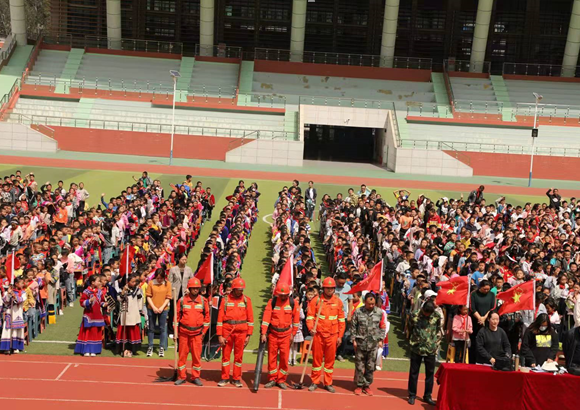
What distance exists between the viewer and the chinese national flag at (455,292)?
1491 centimetres

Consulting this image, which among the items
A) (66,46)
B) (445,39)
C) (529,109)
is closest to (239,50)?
(66,46)

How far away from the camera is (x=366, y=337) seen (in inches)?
542

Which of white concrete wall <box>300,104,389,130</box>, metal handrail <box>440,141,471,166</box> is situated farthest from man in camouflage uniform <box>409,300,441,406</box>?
white concrete wall <box>300,104,389,130</box>

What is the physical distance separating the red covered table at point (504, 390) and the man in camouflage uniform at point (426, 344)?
0.60 metres

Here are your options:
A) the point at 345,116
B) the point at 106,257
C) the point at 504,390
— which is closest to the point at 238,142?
the point at 345,116

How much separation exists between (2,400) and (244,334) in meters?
3.93

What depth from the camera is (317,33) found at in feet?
213

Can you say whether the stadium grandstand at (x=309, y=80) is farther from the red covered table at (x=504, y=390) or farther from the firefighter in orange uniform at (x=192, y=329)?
the red covered table at (x=504, y=390)

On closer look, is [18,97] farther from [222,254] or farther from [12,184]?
[222,254]

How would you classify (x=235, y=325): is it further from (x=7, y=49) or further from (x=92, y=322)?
(x=7, y=49)

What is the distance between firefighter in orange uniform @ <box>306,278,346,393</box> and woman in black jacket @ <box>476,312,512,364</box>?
232cm

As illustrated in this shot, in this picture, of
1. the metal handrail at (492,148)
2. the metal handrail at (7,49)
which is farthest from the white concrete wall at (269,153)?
the metal handrail at (7,49)

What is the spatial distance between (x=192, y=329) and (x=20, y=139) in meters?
36.4

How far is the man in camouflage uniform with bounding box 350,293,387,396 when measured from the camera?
1377 centimetres
